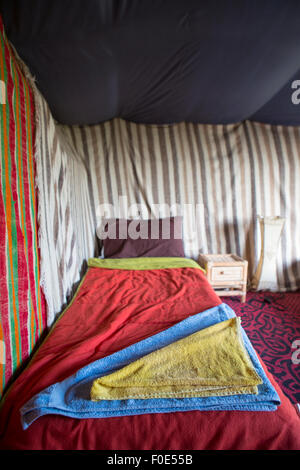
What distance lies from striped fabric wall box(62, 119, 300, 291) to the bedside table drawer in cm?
46

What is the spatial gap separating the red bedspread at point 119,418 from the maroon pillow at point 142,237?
942 mm

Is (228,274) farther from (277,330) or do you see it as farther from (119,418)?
(119,418)

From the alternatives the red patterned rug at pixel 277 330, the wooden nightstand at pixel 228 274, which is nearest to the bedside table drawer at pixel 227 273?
the wooden nightstand at pixel 228 274

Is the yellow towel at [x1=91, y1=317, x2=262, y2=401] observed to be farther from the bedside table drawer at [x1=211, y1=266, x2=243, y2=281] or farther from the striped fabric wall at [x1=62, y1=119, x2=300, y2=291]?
the striped fabric wall at [x1=62, y1=119, x2=300, y2=291]

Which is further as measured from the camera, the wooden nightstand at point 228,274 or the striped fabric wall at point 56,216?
the wooden nightstand at point 228,274

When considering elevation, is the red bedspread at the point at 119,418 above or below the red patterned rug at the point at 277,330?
above

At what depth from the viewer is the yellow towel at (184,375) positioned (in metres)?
0.64

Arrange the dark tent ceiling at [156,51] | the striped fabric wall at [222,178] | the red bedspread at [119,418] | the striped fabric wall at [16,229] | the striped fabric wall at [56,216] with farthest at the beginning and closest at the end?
the striped fabric wall at [222,178]
the striped fabric wall at [56,216]
the dark tent ceiling at [156,51]
the striped fabric wall at [16,229]
the red bedspread at [119,418]

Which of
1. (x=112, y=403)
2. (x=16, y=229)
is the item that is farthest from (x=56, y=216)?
(x=112, y=403)

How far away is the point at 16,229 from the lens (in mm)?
982

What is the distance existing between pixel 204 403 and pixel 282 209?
100 inches

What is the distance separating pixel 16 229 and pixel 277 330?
2.02 metres

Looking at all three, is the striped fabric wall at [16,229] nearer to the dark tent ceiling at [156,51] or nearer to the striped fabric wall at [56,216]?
the striped fabric wall at [56,216]
